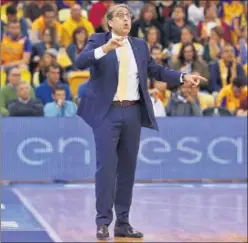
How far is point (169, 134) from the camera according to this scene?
14086mm

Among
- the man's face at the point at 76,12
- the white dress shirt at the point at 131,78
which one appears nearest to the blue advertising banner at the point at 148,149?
the man's face at the point at 76,12

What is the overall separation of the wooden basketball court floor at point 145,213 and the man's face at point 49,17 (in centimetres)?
471

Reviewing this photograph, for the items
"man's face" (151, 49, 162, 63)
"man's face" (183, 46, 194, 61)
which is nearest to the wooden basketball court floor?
"man's face" (151, 49, 162, 63)

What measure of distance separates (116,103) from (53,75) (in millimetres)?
7740

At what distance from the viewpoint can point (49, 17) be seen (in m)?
17.2

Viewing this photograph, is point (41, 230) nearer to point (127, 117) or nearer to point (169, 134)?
point (127, 117)

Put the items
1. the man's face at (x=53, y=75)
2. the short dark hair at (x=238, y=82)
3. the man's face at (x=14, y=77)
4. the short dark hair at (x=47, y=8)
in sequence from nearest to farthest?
the man's face at (x=14, y=77)
the man's face at (x=53, y=75)
the short dark hair at (x=238, y=82)
the short dark hair at (x=47, y=8)

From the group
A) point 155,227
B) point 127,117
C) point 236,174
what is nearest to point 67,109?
point 236,174

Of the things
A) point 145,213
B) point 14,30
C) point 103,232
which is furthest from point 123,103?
point 14,30

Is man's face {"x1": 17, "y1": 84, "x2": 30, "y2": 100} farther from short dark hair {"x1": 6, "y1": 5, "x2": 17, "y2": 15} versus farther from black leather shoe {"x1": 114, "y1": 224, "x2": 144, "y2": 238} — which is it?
black leather shoe {"x1": 114, "y1": 224, "x2": 144, "y2": 238}

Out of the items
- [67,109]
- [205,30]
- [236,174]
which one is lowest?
[236,174]

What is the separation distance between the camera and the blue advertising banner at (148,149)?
44.9ft

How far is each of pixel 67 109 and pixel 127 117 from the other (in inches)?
264

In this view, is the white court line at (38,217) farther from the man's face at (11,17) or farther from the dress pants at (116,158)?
the man's face at (11,17)
